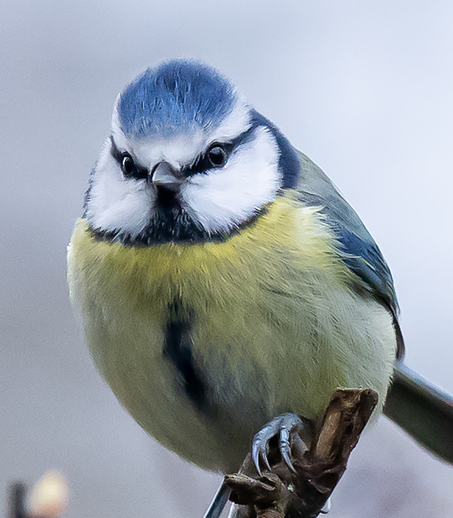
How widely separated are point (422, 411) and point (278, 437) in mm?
332

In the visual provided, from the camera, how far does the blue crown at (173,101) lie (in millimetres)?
744

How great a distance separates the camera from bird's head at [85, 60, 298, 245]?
0.74 m

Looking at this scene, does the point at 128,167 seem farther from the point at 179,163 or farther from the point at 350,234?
the point at 350,234

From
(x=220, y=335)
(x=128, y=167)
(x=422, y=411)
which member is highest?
(x=128, y=167)

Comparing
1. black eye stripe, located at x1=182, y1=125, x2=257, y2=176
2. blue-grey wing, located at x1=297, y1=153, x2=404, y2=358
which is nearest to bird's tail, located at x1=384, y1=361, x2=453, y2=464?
blue-grey wing, located at x1=297, y1=153, x2=404, y2=358

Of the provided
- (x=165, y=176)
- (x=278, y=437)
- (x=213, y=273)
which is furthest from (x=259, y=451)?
(x=165, y=176)

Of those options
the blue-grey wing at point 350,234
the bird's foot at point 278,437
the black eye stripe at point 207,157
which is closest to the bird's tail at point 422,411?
the blue-grey wing at point 350,234

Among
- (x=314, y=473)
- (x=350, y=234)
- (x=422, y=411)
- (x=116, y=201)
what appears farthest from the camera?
(x=422, y=411)

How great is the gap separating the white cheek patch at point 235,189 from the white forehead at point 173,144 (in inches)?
1.0

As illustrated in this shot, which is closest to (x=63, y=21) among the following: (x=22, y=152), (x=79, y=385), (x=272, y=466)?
(x=22, y=152)

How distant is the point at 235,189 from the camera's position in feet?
2.57

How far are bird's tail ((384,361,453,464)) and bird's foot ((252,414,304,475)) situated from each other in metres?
0.28

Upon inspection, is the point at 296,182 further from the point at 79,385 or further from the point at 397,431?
the point at 79,385

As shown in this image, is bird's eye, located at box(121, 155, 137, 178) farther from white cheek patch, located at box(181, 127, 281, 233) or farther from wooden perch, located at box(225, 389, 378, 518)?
wooden perch, located at box(225, 389, 378, 518)
